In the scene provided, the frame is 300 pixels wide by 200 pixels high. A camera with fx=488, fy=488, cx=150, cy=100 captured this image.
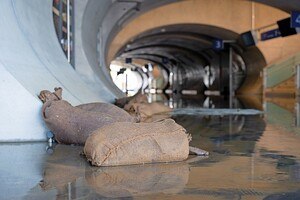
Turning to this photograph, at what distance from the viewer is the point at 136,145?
486 centimetres

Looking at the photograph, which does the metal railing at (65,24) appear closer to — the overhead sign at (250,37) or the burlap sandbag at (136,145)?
the burlap sandbag at (136,145)

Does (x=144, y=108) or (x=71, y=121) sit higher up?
(x=71, y=121)

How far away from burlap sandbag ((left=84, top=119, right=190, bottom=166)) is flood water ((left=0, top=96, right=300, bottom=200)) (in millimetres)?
107

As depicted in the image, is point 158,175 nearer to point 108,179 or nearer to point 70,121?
point 108,179

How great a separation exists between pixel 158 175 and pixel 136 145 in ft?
2.05

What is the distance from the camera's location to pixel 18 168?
465 centimetres

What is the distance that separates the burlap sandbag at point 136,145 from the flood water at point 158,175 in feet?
0.35

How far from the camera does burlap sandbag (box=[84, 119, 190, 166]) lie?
479 cm

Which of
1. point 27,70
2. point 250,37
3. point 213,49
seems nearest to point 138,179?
point 27,70

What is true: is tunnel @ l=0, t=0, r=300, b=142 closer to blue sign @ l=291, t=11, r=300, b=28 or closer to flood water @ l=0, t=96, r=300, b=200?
flood water @ l=0, t=96, r=300, b=200

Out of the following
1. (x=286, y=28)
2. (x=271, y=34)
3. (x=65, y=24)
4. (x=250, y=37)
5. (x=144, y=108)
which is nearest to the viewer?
(x=144, y=108)

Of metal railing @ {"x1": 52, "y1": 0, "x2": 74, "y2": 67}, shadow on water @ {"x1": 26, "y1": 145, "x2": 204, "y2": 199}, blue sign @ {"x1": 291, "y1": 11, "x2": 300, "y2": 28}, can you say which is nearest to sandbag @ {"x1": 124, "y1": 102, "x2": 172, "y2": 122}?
metal railing @ {"x1": 52, "y1": 0, "x2": 74, "y2": 67}

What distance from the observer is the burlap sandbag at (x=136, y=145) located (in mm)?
4793

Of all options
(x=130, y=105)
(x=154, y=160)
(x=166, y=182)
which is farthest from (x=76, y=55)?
(x=166, y=182)
